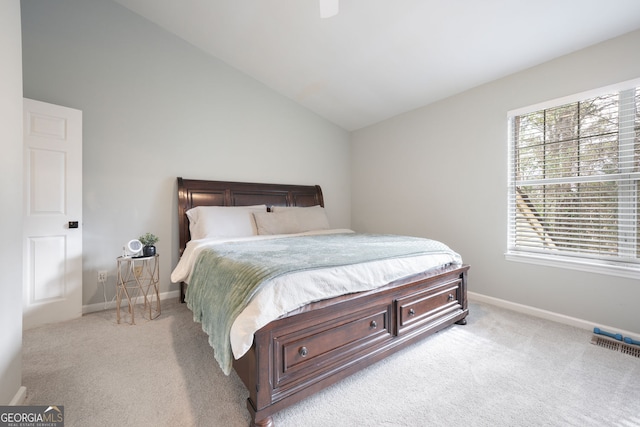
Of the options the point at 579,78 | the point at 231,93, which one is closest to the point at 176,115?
the point at 231,93

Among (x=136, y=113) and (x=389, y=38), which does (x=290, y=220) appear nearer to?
(x=136, y=113)

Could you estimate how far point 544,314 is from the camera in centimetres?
253

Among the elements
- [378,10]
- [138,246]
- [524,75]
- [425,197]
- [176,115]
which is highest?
[378,10]

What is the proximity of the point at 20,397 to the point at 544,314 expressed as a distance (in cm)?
397

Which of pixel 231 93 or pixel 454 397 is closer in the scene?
pixel 454 397

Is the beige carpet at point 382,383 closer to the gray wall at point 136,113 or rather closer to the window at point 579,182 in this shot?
the window at point 579,182

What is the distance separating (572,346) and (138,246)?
3.90 metres

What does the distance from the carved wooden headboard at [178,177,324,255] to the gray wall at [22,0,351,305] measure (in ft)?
0.48

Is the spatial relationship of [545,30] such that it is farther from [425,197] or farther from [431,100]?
[425,197]

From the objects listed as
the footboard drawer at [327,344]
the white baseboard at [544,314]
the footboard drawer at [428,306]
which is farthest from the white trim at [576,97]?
the footboard drawer at [327,344]

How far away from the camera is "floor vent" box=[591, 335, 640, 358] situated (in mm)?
1945

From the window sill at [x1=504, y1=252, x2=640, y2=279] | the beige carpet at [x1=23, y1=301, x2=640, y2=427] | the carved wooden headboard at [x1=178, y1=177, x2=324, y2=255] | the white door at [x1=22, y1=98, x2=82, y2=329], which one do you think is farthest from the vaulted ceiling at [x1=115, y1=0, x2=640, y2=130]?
the beige carpet at [x1=23, y1=301, x2=640, y2=427]

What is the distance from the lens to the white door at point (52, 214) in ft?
7.60

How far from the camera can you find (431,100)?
11.2ft
